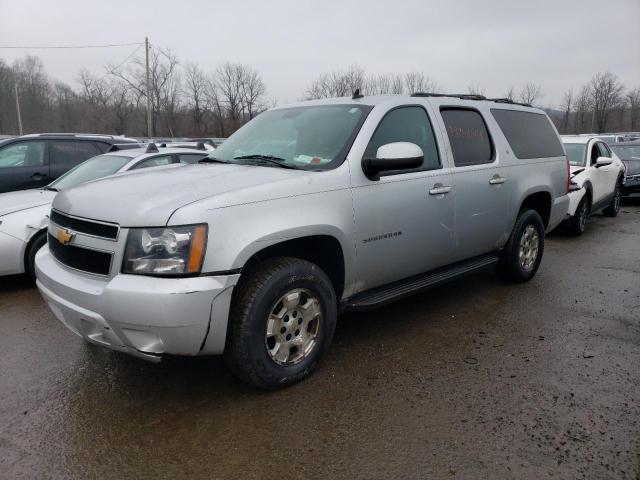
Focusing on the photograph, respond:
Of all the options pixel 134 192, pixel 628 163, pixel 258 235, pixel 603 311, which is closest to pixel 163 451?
pixel 258 235

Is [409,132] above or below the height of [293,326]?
above

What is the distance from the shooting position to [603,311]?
4.59 m

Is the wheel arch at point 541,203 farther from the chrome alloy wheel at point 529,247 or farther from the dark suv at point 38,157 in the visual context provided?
the dark suv at point 38,157

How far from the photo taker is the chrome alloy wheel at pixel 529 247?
17.0 ft

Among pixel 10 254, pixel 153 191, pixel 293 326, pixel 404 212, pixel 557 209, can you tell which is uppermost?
pixel 153 191

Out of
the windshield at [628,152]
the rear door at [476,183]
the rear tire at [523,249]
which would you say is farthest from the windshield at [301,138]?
the windshield at [628,152]

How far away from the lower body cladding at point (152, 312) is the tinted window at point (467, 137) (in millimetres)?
2459

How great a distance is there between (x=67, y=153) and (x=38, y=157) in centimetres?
42

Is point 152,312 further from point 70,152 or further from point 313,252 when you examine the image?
point 70,152

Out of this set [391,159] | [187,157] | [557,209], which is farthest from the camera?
[187,157]

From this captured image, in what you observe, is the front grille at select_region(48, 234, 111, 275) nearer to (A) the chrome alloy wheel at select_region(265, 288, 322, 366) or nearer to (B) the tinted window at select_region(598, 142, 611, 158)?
(A) the chrome alloy wheel at select_region(265, 288, 322, 366)

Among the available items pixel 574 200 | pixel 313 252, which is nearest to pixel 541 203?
pixel 574 200

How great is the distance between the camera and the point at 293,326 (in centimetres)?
308

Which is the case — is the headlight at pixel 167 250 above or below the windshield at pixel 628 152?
below
